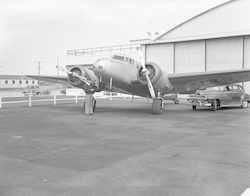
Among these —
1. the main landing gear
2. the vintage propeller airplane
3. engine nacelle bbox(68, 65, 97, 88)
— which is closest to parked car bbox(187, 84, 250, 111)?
the vintage propeller airplane

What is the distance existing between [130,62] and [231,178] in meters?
13.1

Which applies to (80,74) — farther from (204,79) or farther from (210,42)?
(210,42)

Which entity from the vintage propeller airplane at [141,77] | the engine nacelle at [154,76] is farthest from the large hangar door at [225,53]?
the engine nacelle at [154,76]

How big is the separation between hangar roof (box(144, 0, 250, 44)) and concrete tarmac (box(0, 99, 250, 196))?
25.8m

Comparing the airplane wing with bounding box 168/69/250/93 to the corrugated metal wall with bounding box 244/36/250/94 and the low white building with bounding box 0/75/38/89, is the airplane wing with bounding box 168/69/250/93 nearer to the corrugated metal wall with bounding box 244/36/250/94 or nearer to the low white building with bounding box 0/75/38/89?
the corrugated metal wall with bounding box 244/36/250/94

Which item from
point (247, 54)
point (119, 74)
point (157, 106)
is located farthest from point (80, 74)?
point (247, 54)

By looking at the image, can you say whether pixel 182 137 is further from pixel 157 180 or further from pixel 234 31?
pixel 234 31

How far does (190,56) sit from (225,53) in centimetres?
434

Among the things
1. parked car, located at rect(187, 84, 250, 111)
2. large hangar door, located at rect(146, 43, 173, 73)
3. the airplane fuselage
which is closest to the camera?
the airplane fuselage

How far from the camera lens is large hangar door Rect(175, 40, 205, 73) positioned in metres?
34.6

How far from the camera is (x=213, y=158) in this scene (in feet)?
21.1

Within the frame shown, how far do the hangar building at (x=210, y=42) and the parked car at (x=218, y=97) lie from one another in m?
12.6

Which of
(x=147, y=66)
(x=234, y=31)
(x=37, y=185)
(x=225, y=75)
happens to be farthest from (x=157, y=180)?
(x=234, y=31)

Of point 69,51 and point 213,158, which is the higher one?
point 69,51
